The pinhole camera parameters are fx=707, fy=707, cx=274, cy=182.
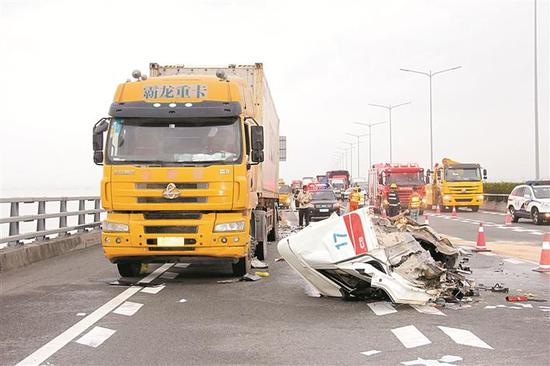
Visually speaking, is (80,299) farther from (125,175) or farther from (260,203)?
(260,203)

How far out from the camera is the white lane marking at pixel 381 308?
8.46m

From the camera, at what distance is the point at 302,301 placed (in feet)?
30.7

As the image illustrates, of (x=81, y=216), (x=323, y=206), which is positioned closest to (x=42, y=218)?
(x=81, y=216)

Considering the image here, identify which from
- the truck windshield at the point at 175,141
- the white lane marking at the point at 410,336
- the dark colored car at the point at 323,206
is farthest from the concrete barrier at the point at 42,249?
the dark colored car at the point at 323,206

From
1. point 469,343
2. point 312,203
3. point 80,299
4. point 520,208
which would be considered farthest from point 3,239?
point 520,208

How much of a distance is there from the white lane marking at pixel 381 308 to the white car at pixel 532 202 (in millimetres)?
21641

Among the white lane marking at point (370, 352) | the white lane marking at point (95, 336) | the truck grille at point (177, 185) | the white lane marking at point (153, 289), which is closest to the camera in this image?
the white lane marking at point (370, 352)

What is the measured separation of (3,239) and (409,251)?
332 inches

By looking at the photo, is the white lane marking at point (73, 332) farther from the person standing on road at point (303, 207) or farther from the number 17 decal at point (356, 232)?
the person standing on road at point (303, 207)

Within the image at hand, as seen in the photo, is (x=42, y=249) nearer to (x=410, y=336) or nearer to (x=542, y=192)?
(x=410, y=336)

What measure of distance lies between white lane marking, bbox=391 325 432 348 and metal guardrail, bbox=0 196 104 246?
9.10 meters

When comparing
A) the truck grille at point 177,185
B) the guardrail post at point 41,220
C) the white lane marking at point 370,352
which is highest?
the truck grille at point 177,185

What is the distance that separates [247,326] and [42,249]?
9400mm

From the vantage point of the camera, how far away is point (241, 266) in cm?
1183
